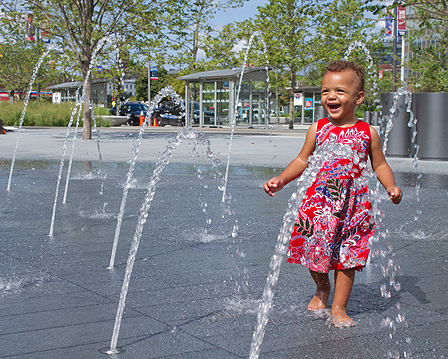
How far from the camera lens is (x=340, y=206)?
2.79 meters

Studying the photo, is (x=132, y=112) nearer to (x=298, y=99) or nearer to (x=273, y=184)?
(x=298, y=99)

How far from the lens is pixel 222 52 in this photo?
33.8 m

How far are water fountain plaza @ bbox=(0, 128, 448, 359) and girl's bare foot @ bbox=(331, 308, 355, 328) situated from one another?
44mm

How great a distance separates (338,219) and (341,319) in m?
0.49

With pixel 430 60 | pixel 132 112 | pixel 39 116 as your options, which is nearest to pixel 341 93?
pixel 430 60

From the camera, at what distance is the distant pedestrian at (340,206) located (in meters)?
2.80

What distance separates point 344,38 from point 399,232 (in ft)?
83.5

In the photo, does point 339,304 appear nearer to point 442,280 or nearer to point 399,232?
point 442,280

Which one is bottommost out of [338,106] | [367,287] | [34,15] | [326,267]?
[367,287]

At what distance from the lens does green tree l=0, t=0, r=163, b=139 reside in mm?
16078

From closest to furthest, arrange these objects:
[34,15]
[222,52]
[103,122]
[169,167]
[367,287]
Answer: [367,287]
[169,167]
[34,15]
[103,122]
[222,52]

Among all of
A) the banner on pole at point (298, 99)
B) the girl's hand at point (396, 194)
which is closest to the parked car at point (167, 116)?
the banner on pole at point (298, 99)


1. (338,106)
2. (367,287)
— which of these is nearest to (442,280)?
(367,287)

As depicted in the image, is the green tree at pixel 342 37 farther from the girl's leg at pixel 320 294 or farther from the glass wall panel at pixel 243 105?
the girl's leg at pixel 320 294
